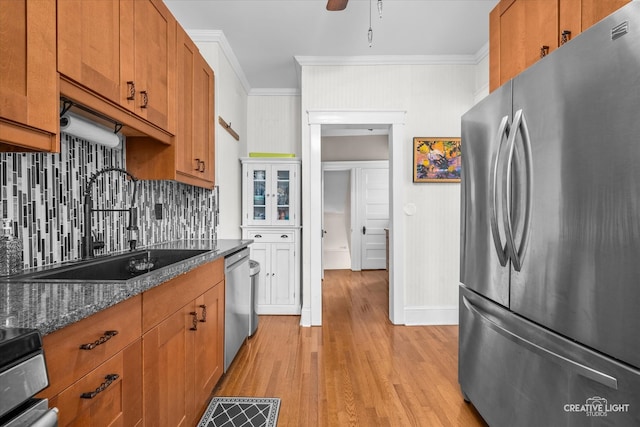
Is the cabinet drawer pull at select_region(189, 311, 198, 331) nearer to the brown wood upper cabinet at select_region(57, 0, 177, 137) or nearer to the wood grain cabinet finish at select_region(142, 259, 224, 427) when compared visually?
the wood grain cabinet finish at select_region(142, 259, 224, 427)

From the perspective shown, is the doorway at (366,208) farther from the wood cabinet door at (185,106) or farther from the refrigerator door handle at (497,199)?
the refrigerator door handle at (497,199)

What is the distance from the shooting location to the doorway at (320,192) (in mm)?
3682

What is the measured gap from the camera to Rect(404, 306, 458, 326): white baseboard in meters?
3.70

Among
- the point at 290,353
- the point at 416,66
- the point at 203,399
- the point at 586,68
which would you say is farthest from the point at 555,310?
the point at 416,66

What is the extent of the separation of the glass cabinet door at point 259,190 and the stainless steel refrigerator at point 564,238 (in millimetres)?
2678

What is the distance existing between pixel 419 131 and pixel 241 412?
3109mm

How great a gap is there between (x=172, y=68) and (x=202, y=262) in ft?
4.22

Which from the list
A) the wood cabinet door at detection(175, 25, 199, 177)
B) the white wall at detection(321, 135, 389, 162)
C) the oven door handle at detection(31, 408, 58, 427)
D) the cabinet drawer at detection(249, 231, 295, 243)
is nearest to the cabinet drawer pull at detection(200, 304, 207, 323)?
the wood cabinet door at detection(175, 25, 199, 177)

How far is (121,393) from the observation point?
1.11m

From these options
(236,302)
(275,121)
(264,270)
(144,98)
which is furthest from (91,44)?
(275,121)

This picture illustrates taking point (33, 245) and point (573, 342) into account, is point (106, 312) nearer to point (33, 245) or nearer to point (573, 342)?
point (33, 245)

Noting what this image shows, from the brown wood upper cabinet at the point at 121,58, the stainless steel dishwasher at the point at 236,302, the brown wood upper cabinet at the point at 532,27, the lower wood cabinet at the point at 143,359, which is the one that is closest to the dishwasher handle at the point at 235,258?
the stainless steel dishwasher at the point at 236,302

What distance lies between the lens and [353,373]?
2.55 meters

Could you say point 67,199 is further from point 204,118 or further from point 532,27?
point 532,27
